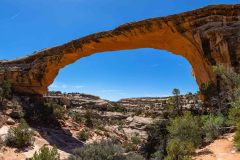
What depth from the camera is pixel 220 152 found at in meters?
9.95

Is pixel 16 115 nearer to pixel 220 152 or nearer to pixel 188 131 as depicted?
pixel 188 131

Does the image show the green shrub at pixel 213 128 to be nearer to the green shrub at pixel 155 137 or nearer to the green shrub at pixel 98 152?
the green shrub at pixel 98 152

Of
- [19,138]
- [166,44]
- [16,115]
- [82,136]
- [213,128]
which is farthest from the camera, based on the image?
[82,136]

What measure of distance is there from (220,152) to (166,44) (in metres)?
13.3

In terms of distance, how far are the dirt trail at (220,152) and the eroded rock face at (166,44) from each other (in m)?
7.81

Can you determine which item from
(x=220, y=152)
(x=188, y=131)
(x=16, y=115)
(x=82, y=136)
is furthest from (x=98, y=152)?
(x=16, y=115)

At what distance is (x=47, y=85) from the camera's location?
28.3m

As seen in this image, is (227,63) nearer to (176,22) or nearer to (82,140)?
(176,22)

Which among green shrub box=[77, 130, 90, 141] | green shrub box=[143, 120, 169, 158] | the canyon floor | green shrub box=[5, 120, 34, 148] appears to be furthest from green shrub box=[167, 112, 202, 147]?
green shrub box=[77, 130, 90, 141]

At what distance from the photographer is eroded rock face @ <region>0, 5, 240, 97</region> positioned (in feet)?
59.8

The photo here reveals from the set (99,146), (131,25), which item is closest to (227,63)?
(131,25)

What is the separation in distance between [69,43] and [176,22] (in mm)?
8997

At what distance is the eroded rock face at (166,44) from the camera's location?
18.2 m

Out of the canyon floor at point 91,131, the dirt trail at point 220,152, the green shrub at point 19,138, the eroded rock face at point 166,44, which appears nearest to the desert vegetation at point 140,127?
the green shrub at point 19,138
